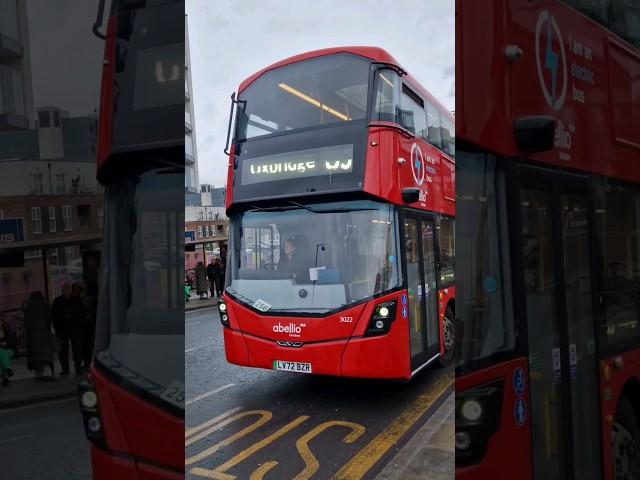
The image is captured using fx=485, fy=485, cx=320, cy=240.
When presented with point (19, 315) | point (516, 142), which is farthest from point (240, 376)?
point (516, 142)

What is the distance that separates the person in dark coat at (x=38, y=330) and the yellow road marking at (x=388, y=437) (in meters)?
1.09

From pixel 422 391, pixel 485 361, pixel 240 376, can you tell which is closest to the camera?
pixel 485 361

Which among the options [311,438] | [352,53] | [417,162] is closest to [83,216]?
[352,53]

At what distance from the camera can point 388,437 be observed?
2066 mm

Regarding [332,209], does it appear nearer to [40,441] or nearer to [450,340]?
[450,340]

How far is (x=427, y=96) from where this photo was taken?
1.56 meters

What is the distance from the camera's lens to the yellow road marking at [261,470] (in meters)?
1.67

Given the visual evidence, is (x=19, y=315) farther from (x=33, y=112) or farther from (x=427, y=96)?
(x=427, y=96)

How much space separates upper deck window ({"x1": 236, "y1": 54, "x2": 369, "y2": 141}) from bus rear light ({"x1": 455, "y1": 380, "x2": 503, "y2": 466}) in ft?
3.55

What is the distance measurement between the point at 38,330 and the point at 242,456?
37.5 inches

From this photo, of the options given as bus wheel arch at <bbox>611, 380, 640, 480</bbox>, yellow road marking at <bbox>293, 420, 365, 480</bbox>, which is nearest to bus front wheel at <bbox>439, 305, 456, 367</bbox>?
yellow road marking at <bbox>293, 420, 365, 480</bbox>

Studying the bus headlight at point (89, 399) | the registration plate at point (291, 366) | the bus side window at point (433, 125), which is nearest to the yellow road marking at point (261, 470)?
the bus headlight at point (89, 399)

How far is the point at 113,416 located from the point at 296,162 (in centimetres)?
151

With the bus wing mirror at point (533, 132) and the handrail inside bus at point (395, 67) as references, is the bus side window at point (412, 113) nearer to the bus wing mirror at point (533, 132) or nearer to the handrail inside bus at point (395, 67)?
the handrail inside bus at point (395, 67)
